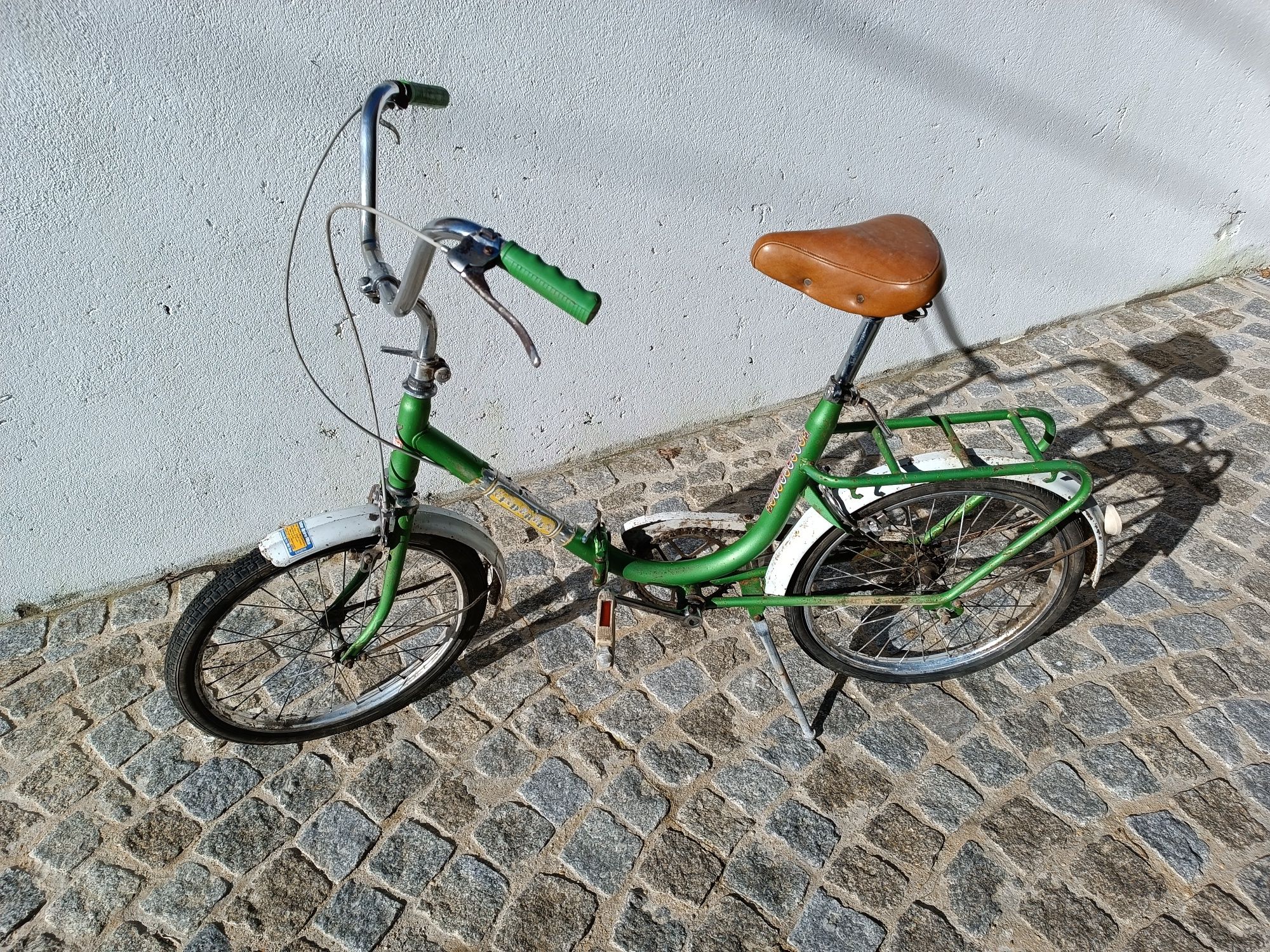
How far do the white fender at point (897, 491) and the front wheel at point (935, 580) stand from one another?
33mm

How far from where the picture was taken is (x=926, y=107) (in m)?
3.74

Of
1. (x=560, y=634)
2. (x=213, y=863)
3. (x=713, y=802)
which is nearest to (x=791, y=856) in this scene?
(x=713, y=802)

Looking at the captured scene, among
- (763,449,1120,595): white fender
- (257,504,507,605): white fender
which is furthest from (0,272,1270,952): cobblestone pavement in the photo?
(257,504,507,605): white fender

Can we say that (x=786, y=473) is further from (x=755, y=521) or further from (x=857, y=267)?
(x=857, y=267)

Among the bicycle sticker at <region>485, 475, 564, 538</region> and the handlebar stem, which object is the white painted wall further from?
the bicycle sticker at <region>485, 475, 564, 538</region>

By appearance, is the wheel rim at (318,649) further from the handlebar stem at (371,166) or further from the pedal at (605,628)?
the handlebar stem at (371,166)

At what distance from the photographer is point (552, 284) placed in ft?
5.56

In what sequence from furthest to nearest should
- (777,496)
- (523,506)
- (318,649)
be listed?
1. (318,649)
2. (777,496)
3. (523,506)

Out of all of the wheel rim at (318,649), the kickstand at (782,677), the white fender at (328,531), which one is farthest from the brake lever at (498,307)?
the kickstand at (782,677)

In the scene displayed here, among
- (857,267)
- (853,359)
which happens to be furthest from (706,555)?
(857,267)

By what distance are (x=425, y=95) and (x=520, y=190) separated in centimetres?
111

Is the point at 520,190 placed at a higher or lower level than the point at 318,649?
higher

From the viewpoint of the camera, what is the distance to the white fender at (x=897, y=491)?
2637mm

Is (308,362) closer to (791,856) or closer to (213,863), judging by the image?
(213,863)
